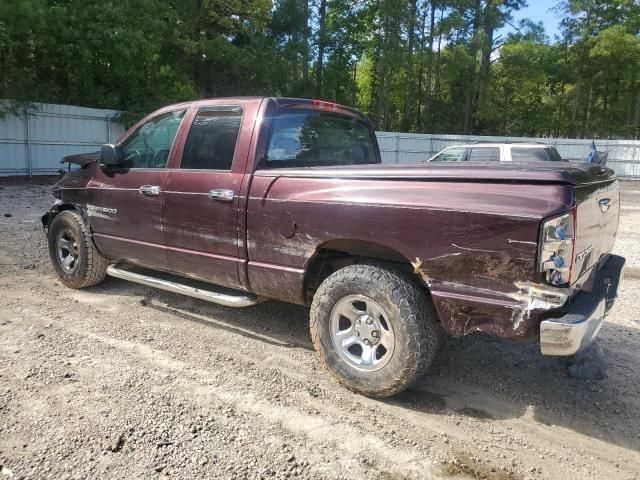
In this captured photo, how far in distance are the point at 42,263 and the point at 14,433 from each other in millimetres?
4230

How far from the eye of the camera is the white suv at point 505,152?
37.1 ft

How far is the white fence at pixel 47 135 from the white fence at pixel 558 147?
13.2 m

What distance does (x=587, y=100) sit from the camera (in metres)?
39.2

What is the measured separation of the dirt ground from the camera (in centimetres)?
279

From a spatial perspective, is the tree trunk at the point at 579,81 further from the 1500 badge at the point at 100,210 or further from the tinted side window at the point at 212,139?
the 1500 badge at the point at 100,210

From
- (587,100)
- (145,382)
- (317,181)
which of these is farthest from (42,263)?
(587,100)

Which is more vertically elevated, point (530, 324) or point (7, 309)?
point (530, 324)

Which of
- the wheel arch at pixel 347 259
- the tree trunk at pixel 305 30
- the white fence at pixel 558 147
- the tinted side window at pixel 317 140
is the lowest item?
the wheel arch at pixel 347 259

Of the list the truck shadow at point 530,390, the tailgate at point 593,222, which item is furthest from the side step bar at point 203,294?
the tailgate at point 593,222


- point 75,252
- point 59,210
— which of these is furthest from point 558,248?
point 59,210

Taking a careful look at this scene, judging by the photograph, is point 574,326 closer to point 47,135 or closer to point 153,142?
point 153,142

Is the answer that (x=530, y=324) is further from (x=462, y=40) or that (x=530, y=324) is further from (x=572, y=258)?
(x=462, y=40)

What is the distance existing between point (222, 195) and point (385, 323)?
1.61 m

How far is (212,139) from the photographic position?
442 centimetres
